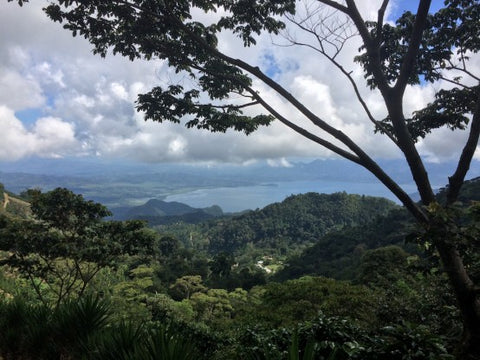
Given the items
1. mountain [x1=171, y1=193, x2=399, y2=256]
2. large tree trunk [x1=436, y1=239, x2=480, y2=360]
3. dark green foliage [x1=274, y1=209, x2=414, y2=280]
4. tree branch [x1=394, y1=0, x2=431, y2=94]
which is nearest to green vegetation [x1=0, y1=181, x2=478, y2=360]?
large tree trunk [x1=436, y1=239, x2=480, y2=360]

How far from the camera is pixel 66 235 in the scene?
1097 cm

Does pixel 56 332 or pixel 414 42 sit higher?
pixel 414 42

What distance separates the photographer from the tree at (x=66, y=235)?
1027 cm

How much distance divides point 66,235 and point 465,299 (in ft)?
34.7

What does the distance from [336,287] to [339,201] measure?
134535 millimetres

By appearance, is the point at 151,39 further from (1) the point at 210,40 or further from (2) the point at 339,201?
(2) the point at 339,201

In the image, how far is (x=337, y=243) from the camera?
3150 inches

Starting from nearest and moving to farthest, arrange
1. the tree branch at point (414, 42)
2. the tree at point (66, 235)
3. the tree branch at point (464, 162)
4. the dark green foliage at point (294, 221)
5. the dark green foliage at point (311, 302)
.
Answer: the tree branch at point (414, 42) → the tree branch at point (464, 162) → the dark green foliage at point (311, 302) → the tree at point (66, 235) → the dark green foliage at point (294, 221)

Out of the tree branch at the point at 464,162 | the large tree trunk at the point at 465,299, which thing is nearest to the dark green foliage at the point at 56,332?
the large tree trunk at the point at 465,299

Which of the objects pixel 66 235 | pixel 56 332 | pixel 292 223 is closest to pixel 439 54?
pixel 56 332

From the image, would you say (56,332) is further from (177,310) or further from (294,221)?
(294,221)

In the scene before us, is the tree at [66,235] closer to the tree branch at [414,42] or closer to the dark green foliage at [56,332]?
the dark green foliage at [56,332]

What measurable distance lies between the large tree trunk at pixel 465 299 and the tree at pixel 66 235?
29.7ft

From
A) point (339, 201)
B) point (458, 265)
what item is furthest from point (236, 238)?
point (458, 265)
